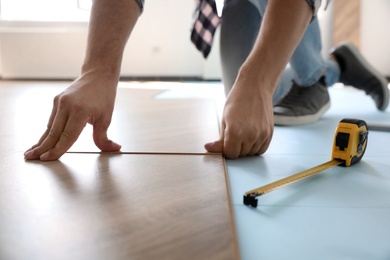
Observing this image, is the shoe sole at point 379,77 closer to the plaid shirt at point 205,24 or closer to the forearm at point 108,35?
the plaid shirt at point 205,24

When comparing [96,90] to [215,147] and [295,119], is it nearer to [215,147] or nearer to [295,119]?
[215,147]

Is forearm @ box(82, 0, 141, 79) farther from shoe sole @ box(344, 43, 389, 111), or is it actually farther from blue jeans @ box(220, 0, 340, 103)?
shoe sole @ box(344, 43, 389, 111)

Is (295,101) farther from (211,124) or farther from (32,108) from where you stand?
(32,108)

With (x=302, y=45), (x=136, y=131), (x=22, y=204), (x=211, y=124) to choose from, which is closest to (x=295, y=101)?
(x=302, y=45)

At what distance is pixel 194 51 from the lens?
3.73 m

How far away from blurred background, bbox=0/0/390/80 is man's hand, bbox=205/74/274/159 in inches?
102

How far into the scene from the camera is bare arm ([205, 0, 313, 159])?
38.6 inches

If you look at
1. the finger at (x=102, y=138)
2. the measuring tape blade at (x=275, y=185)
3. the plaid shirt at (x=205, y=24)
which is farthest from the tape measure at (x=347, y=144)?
the plaid shirt at (x=205, y=24)

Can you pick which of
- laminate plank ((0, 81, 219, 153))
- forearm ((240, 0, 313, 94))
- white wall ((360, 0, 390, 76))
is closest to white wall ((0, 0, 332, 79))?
white wall ((360, 0, 390, 76))

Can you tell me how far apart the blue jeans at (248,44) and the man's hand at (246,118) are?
0.70 meters

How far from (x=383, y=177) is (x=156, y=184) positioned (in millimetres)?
513

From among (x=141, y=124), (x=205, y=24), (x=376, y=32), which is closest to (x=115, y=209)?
(x=141, y=124)

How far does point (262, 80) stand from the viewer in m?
1.02

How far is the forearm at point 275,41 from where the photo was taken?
1.02 m
